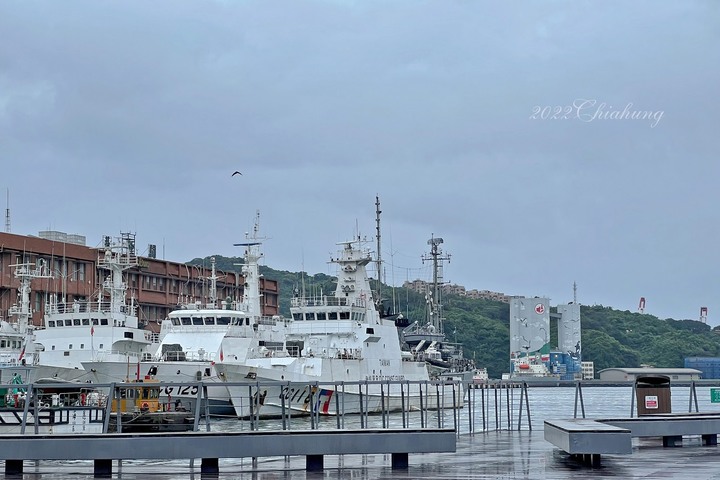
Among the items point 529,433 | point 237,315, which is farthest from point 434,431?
point 237,315

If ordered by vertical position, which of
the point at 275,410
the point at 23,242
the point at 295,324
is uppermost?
the point at 23,242

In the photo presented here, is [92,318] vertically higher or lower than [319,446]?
higher

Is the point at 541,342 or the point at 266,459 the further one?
the point at 541,342

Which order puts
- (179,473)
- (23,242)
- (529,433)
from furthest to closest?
1. (23,242)
2. (529,433)
3. (179,473)

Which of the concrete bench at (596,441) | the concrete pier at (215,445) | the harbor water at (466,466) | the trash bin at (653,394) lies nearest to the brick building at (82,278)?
the trash bin at (653,394)

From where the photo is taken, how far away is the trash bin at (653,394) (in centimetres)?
2450

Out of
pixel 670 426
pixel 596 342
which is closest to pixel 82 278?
pixel 670 426

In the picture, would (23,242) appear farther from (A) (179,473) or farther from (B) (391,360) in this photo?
(A) (179,473)

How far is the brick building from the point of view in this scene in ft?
267

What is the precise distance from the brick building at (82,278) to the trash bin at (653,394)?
151 ft

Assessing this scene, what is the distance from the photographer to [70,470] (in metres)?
17.7

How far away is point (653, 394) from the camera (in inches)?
966

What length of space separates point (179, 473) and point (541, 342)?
174538 mm

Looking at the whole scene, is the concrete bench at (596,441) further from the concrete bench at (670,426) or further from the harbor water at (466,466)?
the concrete bench at (670,426)
